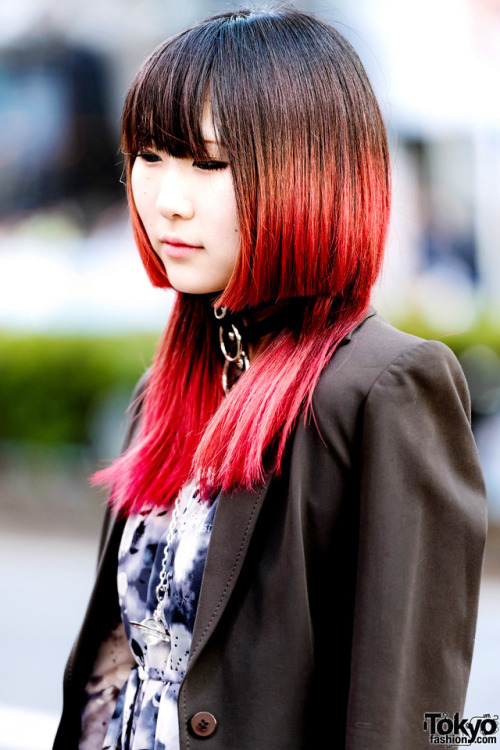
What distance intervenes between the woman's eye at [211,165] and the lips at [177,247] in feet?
0.46

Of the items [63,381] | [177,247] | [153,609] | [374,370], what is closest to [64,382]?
[63,381]

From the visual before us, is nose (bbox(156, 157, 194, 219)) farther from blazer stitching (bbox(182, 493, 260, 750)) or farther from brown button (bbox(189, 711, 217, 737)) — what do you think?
brown button (bbox(189, 711, 217, 737))

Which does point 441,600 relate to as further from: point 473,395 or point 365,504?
point 473,395

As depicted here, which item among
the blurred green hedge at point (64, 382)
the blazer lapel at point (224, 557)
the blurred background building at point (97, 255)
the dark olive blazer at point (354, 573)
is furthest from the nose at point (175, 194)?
the blurred green hedge at point (64, 382)

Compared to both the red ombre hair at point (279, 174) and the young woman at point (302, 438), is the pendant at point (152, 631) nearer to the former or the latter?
the young woman at point (302, 438)

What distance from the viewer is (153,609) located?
1669 millimetres

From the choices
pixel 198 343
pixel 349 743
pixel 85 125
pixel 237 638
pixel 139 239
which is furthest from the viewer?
pixel 85 125

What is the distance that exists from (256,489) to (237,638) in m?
0.27

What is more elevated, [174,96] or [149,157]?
[174,96]

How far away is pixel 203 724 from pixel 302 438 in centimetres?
54

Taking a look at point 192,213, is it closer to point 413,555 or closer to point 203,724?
point 413,555

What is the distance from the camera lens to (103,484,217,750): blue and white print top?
158cm

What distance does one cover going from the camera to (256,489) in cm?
149

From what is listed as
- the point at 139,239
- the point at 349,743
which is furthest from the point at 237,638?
the point at 139,239
